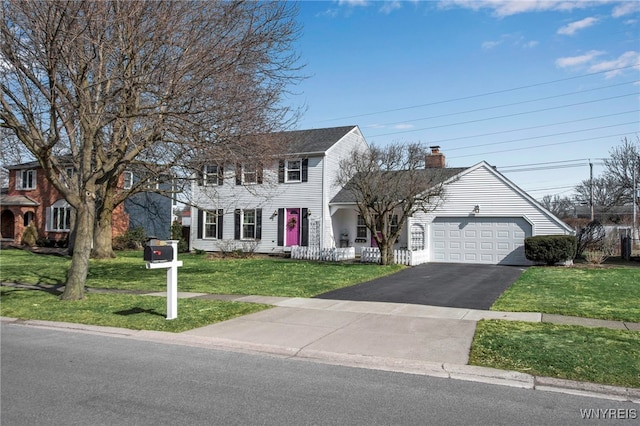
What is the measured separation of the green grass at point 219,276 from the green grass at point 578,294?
4.85 metres

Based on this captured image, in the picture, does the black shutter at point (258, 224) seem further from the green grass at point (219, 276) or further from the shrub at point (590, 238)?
the shrub at point (590, 238)

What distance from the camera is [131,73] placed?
36.0 ft

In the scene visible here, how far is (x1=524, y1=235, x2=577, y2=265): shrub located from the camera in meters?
21.1

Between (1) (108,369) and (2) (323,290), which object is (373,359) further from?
(2) (323,290)

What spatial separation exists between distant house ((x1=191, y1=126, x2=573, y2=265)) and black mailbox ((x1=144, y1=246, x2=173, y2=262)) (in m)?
11.0

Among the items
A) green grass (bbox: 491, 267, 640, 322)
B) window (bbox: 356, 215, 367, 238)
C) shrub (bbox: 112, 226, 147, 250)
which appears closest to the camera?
green grass (bbox: 491, 267, 640, 322)

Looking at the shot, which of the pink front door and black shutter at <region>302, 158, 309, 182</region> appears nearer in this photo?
black shutter at <region>302, 158, 309, 182</region>

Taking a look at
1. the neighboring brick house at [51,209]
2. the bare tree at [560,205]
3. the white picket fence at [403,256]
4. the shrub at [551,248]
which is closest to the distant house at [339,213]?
the shrub at [551,248]

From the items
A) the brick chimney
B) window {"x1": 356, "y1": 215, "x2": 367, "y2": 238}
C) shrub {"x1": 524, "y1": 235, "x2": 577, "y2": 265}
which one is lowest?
shrub {"x1": 524, "y1": 235, "x2": 577, "y2": 265}

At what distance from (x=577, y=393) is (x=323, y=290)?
8.64m

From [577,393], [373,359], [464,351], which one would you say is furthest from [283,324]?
[577,393]

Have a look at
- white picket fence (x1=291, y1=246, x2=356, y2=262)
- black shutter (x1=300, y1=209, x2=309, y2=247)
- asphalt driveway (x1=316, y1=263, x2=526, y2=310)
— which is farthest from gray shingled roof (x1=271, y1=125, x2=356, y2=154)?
asphalt driveway (x1=316, y1=263, x2=526, y2=310)

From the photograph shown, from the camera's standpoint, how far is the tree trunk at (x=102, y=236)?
964 inches

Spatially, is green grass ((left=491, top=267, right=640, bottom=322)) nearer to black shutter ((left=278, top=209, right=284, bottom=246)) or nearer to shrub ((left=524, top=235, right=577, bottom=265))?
shrub ((left=524, top=235, right=577, bottom=265))
